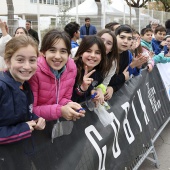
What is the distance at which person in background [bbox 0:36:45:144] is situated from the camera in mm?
1956

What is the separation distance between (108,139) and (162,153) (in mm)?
1700

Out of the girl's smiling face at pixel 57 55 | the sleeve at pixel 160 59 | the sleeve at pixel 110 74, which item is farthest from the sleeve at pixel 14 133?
the sleeve at pixel 160 59

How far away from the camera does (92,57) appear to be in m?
3.02

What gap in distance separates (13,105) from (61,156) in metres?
0.62

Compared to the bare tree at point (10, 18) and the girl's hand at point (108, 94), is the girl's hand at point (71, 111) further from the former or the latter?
the bare tree at point (10, 18)

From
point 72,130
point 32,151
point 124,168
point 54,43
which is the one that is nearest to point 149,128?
point 124,168

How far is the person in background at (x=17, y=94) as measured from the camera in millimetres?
1956

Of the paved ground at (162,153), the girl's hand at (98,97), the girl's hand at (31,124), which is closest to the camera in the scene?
the girl's hand at (31,124)

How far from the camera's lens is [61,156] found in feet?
7.73

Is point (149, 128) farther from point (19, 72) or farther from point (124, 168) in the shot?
point (19, 72)

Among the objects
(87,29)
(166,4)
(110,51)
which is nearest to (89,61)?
(110,51)

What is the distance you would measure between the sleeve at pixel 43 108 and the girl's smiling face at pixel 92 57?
74 cm

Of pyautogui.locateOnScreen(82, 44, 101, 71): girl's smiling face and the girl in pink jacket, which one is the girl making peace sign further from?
the girl in pink jacket

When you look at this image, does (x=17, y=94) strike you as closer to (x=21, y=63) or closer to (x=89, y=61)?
(x=21, y=63)
